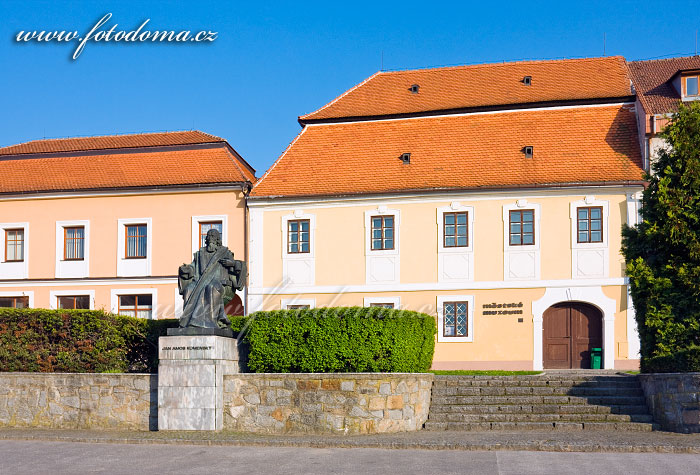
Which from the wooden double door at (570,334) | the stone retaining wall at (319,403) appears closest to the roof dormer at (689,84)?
the wooden double door at (570,334)

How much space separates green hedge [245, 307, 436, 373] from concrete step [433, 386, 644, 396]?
1492 millimetres

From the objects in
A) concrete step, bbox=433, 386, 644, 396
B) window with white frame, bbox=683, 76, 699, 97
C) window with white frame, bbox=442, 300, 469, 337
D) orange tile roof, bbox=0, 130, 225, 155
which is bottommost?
concrete step, bbox=433, 386, 644, 396

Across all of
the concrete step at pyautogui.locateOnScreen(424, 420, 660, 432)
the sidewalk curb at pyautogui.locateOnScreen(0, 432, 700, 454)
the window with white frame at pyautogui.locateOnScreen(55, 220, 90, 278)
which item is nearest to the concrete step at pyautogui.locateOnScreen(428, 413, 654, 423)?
the concrete step at pyautogui.locateOnScreen(424, 420, 660, 432)

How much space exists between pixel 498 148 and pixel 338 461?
18176 millimetres

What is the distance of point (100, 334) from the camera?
59.8 ft

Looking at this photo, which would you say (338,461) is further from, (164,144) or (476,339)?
(164,144)

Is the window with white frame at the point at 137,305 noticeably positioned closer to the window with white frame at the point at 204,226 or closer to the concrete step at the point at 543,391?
the window with white frame at the point at 204,226

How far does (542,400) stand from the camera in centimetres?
1720

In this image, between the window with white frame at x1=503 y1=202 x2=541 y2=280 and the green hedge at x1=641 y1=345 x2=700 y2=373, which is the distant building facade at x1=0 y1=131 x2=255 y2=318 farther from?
the green hedge at x1=641 y1=345 x2=700 y2=373

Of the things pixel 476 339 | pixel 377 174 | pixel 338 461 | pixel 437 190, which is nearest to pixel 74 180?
pixel 377 174

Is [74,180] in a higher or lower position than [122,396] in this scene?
higher

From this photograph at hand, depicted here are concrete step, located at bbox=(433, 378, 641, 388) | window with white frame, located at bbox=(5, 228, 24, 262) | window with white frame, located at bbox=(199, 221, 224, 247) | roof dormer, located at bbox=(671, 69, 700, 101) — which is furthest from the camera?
window with white frame, located at bbox=(5, 228, 24, 262)

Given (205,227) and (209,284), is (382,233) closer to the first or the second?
(205,227)

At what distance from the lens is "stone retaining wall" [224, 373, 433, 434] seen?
15.7 metres
